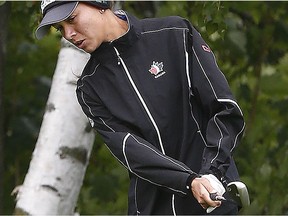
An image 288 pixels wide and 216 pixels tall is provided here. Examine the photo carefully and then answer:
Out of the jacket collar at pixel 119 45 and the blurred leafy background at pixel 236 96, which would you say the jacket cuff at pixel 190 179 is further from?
the blurred leafy background at pixel 236 96

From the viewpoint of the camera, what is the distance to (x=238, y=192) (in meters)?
3.51

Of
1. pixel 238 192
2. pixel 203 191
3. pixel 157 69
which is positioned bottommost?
pixel 238 192

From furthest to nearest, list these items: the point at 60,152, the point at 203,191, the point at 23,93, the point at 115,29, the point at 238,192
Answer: the point at 23,93, the point at 60,152, the point at 115,29, the point at 238,192, the point at 203,191

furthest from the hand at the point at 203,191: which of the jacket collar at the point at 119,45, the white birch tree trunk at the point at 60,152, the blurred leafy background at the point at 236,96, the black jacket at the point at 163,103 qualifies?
the blurred leafy background at the point at 236,96

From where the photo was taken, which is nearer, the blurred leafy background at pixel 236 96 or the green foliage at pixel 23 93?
the blurred leafy background at pixel 236 96

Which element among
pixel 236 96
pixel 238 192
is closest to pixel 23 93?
pixel 236 96

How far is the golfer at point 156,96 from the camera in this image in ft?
11.6

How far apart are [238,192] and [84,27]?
2.48 feet

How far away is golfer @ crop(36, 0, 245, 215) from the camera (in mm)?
3521

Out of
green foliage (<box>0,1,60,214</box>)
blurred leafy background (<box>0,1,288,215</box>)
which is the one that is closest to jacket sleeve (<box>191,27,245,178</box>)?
blurred leafy background (<box>0,1,288,215</box>)

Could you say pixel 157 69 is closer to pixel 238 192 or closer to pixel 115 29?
pixel 115 29

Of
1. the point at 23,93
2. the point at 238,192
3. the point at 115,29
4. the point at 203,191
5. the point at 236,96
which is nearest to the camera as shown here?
the point at 203,191

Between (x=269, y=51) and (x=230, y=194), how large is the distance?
3215 millimetres

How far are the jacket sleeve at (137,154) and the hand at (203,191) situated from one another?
0.06 m
